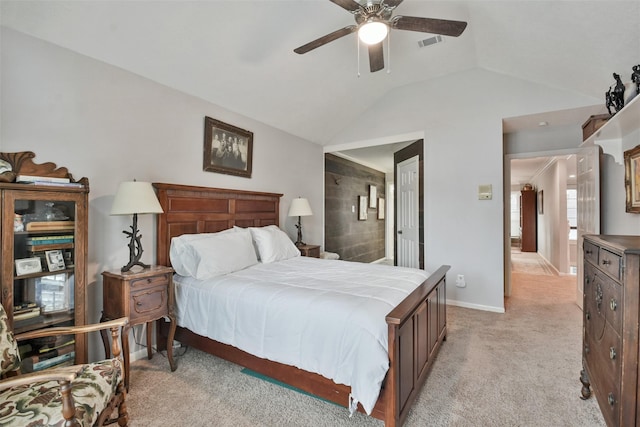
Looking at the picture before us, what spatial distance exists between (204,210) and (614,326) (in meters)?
3.20

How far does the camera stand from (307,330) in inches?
69.9

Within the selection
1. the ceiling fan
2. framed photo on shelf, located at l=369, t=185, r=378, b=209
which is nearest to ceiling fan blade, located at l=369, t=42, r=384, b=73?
the ceiling fan

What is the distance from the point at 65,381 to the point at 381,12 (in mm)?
2639

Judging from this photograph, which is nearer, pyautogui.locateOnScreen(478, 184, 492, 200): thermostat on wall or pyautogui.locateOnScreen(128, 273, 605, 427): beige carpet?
pyautogui.locateOnScreen(128, 273, 605, 427): beige carpet

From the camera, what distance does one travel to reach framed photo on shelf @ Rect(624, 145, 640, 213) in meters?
2.52

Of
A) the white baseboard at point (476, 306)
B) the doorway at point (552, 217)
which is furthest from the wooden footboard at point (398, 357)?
the doorway at point (552, 217)

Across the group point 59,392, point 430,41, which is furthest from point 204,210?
point 430,41

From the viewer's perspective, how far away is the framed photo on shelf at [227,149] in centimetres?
322

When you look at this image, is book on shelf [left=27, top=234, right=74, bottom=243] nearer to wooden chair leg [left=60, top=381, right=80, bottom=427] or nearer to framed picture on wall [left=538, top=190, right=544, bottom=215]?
wooden chair leg [left=60, top=381, right=80, bottom=427]

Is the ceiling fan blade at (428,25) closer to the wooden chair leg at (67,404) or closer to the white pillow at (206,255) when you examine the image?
the white pillow at (206,255)

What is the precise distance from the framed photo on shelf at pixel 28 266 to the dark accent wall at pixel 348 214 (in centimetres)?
389

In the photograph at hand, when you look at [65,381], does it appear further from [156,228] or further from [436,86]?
[436,86]

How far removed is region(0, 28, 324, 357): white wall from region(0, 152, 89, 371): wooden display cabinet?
0.21 metres

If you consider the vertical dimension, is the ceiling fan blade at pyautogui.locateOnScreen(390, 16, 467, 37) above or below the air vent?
below
